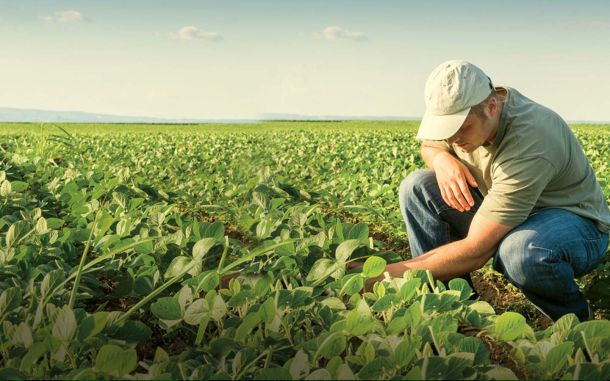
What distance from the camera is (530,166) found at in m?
2.54

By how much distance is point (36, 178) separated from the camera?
4641 millimetres

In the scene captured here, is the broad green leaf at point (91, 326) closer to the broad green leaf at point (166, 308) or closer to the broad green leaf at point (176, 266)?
the broad green leaf at point (166, 308)

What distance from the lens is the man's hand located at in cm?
287

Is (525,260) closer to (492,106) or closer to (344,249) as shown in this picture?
(492,106)

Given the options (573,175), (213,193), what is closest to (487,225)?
(573,175)

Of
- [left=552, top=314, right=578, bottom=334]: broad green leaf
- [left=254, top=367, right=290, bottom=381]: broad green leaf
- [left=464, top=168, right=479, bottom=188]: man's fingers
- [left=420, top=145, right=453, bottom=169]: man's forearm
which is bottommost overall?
[left=552, top=314, right=578, bottom=334]: broad green leaf

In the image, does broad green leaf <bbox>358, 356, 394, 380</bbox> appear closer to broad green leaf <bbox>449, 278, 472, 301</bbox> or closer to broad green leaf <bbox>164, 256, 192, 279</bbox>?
broad green leaf <bbox>449, 278, 472, 301</bbox>

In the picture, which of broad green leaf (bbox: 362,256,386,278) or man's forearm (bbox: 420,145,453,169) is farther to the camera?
man's forearm (bbox: 420,145,453,169)

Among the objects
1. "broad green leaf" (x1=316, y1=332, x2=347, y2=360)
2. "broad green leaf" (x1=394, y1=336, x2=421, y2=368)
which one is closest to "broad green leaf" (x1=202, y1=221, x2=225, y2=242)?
"broad green leaf" (x1=316, y1=332, x2=347, y2=360)

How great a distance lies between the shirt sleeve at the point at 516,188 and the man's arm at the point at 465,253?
46mm

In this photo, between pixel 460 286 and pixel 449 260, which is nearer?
pixel 460 286

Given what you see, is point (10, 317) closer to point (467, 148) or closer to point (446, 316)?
point (446, 316)

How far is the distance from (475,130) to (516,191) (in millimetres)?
295

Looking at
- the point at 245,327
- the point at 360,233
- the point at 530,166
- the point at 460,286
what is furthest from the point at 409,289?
the point at 530,166
